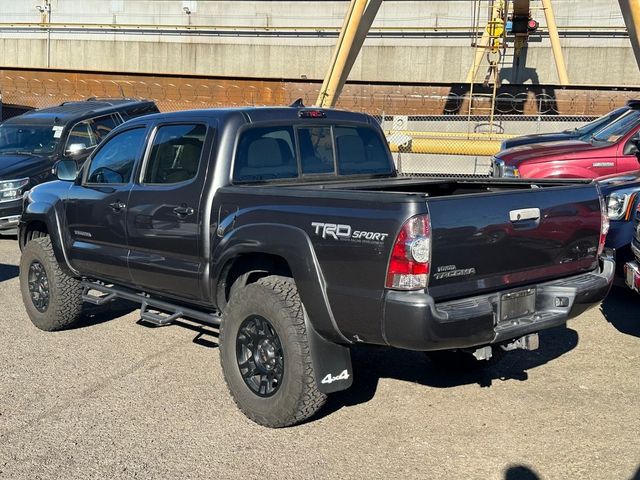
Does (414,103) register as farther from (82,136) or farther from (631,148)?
(631,148)

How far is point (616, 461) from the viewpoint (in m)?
4.30

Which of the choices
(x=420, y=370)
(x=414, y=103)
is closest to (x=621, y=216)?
(x=420, y=370)

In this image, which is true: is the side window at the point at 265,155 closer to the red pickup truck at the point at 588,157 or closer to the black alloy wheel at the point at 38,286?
the black alloy wheel at the point at 38,286

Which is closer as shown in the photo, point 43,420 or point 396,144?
point 43,420

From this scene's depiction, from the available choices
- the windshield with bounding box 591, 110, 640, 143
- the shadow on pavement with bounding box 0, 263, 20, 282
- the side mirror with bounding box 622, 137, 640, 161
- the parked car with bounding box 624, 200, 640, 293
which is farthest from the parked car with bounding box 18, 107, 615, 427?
the windshield with bounding box 591, 110, 640, 143

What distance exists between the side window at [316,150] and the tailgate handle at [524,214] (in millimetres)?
1807

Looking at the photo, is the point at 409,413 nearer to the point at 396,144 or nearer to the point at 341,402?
the point at 341,402

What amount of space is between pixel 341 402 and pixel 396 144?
467 inches

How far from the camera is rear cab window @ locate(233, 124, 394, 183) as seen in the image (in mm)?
5401

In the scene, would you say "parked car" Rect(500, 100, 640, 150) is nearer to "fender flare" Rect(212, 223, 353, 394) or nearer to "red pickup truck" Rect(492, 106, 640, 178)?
"red pickup truck" Rect(492, 106, 640, 178)

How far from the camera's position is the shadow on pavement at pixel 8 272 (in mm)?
9469

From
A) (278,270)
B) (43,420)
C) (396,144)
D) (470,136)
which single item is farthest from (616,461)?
(470,136)

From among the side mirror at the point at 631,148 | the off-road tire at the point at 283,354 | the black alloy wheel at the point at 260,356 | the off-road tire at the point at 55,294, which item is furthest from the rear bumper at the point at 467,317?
the side mirror at the point at 631,148

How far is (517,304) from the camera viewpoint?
4.49 m
